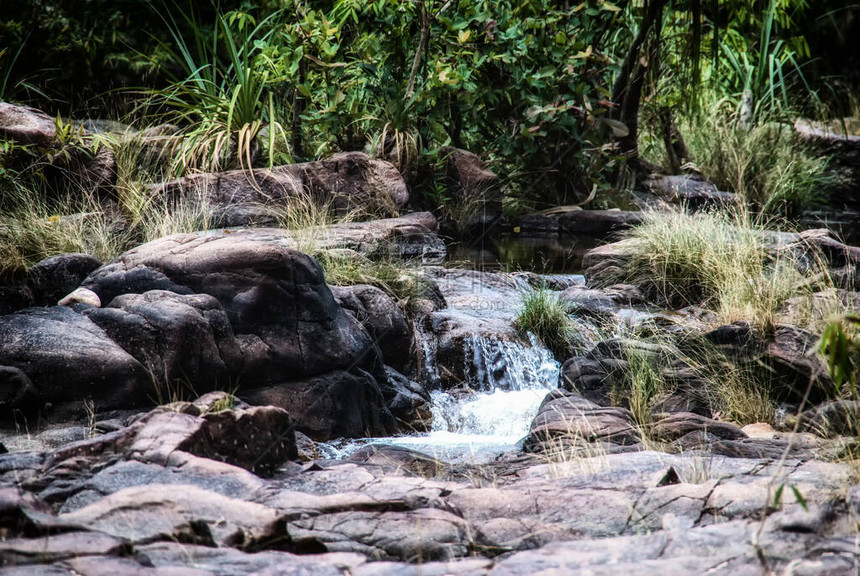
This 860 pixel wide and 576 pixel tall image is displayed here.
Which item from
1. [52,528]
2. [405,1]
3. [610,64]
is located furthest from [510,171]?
[52,528]

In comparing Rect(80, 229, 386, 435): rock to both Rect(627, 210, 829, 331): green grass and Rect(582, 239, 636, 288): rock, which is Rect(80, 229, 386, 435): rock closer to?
Rect(627, 210, 829, 331): green grass

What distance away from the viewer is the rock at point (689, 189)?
37.5 feet

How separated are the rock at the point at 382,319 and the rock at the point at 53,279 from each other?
6.06 ft

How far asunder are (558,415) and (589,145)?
7524 mm

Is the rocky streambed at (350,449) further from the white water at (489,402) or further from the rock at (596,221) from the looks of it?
the rock at (596,221)

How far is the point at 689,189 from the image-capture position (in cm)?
1201

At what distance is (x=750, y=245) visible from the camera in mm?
7352

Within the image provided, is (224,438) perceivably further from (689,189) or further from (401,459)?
(689,189)

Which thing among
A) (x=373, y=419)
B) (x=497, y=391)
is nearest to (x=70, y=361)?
(x=373, y=419)

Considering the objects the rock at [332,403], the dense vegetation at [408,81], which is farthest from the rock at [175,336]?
the dense vegetation at [408,81]

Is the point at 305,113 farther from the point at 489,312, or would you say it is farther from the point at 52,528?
the point at 52,528

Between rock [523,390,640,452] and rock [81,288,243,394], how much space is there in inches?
74.5

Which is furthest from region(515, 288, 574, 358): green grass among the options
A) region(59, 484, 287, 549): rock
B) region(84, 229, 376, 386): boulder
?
region(59, 484, 287, 549): rock

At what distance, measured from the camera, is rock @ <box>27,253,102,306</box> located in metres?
5.51
